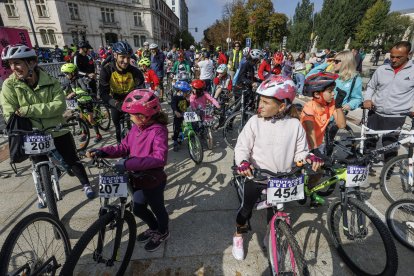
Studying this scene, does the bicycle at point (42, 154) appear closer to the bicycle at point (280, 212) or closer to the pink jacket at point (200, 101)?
the bicycle at point (280, 212)

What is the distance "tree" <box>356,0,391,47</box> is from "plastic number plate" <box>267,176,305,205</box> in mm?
45935

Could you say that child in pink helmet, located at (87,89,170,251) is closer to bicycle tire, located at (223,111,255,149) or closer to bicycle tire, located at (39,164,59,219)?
bicycle tire, located at (39,164,59,219)

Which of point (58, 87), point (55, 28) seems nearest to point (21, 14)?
point (55, 28)

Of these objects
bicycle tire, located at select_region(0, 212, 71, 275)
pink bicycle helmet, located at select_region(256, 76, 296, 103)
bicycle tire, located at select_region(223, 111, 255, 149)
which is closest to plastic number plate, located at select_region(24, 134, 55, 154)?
bicycle tire, located at select_region(0, 212, 71, 275)

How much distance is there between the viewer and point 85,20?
136 ft

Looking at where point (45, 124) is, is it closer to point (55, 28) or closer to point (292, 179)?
point (292, 179)

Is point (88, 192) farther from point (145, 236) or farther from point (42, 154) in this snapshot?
point (145, 236)

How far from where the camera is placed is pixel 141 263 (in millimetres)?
2457

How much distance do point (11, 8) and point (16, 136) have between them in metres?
48.8

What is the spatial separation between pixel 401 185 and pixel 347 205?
7.17 ft

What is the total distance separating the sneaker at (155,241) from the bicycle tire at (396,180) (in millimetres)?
3441

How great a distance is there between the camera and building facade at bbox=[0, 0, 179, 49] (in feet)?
119

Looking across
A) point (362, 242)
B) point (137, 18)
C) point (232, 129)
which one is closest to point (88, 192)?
point (362, 242)

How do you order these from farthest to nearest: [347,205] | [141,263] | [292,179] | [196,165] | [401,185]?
[196,165] < [401,185] < [141,263] < [347,205] < [292,179]
